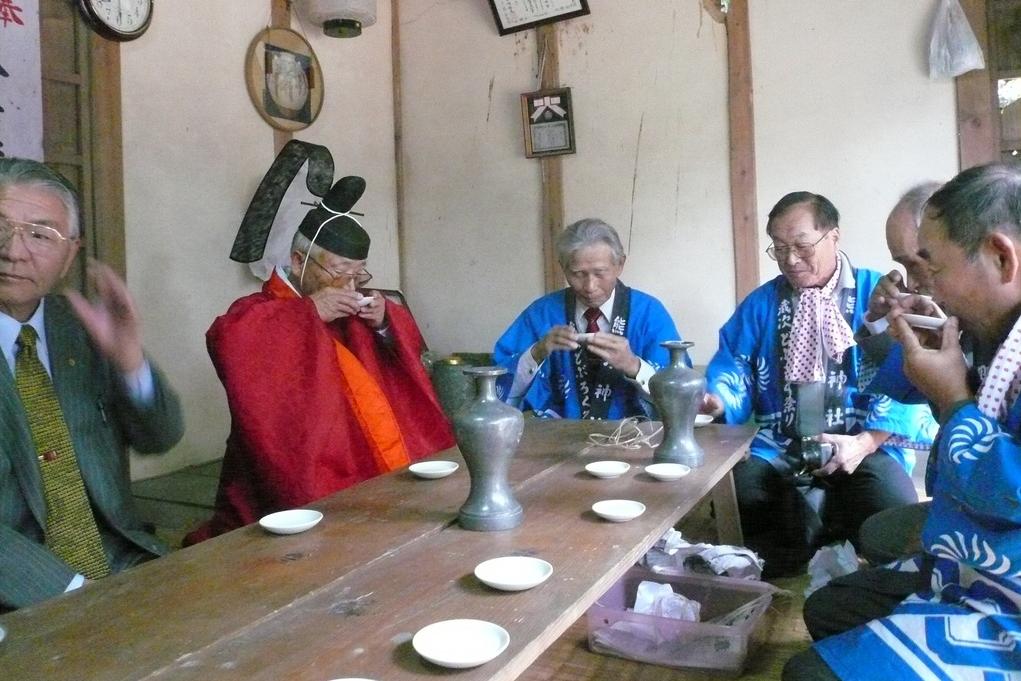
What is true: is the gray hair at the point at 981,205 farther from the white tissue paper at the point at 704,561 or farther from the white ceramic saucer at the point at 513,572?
the white tissue paper at the point at 704,561

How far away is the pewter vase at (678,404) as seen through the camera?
1.93m

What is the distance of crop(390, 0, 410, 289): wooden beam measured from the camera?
4.87 metres

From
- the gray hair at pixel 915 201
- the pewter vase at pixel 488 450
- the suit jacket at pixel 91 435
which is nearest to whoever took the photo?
the pewter vase at pixel 488 450

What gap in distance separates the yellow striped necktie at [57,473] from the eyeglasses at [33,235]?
20 centimetres

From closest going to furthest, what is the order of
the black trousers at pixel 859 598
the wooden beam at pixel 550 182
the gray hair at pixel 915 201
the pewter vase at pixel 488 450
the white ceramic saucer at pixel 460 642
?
1. the white ceramic saucer at pixel 460 642
2. the pewter vase at pixel 488 450
3. the black trousers at pixel 859 598
4. the gray hair at pixel 915 201
5. the wooden beam at pixel 550 182

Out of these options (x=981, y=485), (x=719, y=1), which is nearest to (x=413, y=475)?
(x=981, y=485)

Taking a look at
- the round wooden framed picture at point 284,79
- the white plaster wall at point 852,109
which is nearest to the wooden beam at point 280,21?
the round wooden framed picture at point 284,79

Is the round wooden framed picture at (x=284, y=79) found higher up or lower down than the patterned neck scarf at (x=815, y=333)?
higher up

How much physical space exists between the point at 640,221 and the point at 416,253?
1.44m

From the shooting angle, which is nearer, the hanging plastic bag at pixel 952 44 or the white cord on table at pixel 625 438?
the white cord on table at pixel 625 438

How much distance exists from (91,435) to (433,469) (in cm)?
83

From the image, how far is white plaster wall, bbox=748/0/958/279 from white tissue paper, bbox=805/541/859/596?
191 centimetres

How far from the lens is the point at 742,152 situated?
13.2ft

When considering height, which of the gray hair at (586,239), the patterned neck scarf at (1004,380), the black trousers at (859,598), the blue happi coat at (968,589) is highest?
the gray hair at (586,239)
